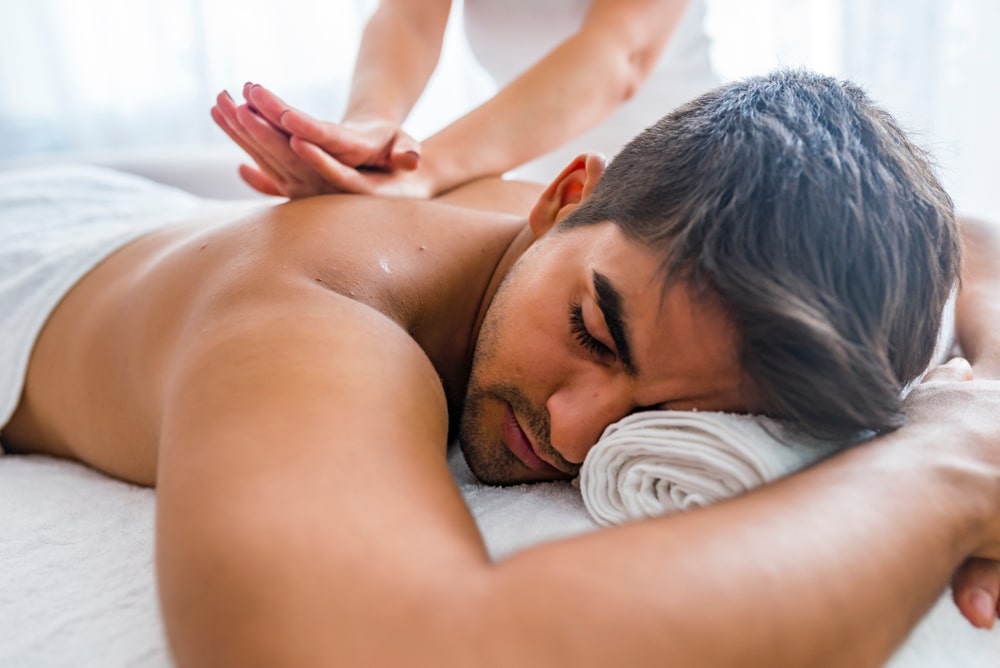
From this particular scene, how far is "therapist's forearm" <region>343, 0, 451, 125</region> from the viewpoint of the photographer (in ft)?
4.68

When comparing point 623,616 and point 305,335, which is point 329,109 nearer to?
point 305,335

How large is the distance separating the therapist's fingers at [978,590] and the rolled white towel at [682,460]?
15cm

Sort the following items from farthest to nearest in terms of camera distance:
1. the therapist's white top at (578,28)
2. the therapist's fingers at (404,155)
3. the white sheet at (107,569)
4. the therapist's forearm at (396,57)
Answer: the therapist's white top at (578,28) < the therapist's forearm at (396,57) < the therapist's fingers at (404,155) < the white sheet at (107,569)

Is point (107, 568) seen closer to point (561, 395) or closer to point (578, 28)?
point (561, 395)

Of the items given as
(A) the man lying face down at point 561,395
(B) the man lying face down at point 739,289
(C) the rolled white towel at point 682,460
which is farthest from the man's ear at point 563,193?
(C) the rolled white towel at point 682,460

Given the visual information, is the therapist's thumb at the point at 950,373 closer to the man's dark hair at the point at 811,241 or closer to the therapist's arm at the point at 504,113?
the man's dark hair at the point at 811,241

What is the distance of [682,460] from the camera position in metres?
0.68

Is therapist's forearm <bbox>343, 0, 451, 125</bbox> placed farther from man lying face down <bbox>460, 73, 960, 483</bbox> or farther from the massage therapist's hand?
the massage therapist's hand

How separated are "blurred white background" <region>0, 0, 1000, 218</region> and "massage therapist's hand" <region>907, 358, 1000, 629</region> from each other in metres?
1.51

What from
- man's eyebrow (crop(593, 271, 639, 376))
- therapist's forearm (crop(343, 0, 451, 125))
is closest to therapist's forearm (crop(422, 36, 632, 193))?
therapist's forearm (crop(343, 0, 451, 125))

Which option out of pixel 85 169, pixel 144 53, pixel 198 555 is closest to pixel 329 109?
pixel 144 53

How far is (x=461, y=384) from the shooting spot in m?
1.03

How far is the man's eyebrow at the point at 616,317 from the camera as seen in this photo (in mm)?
737

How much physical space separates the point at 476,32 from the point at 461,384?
42.5 inches
